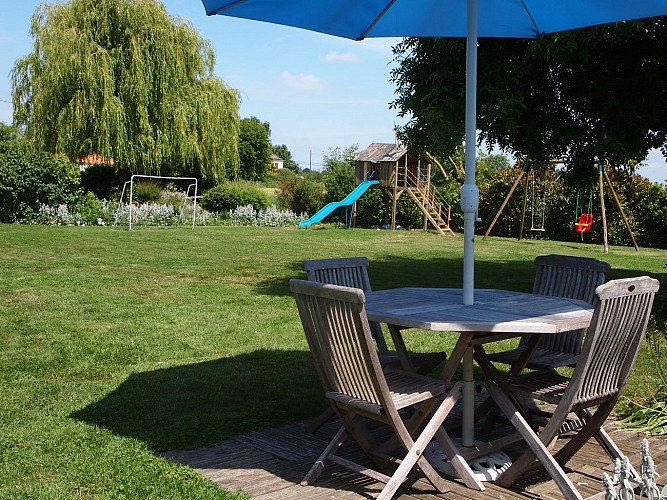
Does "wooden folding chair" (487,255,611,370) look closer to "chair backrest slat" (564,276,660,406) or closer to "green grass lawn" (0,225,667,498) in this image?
"chair backrest slat" (564,276,660,406)

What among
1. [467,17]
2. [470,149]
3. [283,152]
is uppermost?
[283,152]

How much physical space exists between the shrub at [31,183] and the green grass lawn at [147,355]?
6.18 metres

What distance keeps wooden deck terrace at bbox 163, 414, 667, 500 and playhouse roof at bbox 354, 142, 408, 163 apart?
22090 mm

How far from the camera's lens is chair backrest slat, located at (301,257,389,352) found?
520cm

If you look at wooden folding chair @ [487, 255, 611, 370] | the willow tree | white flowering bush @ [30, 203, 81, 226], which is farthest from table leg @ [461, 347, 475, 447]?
the willow tree

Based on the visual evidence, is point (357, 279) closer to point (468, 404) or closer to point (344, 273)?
point (344, 273)

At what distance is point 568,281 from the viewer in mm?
5402

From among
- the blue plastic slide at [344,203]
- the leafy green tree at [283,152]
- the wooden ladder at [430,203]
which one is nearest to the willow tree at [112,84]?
the blue plastic slide at [344,203]

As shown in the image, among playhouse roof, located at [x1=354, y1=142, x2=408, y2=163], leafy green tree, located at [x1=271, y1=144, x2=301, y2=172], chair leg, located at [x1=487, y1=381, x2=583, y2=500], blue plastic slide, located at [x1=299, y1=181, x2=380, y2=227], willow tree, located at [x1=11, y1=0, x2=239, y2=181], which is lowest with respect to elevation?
chair leg, located at [x1=487, y1=381, x2=583, y2=500]

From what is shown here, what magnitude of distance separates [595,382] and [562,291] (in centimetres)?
170

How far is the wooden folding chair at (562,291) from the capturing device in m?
4.87

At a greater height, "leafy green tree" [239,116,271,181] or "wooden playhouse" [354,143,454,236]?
"leafy green tree" [239,116,271,181]

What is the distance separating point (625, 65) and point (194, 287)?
651cm

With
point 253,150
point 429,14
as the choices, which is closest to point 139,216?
point 429,14
